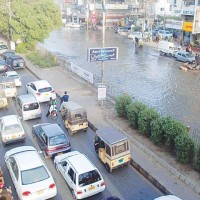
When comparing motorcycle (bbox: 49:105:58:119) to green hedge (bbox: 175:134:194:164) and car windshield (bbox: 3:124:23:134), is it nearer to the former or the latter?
car windshield (bbox: 3:124:23:134)

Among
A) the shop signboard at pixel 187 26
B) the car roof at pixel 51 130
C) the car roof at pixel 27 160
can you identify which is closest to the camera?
the car roof at pixel 27 160

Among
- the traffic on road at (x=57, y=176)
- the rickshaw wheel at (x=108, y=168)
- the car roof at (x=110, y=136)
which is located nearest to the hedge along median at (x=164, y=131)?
the traffic on road at (x=57, y=176)

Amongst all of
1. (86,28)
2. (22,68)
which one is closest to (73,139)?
(22,68)

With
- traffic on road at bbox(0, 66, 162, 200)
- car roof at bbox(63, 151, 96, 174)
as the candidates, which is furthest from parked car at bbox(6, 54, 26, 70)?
car roof at bbox(63, 151, 96, 174)

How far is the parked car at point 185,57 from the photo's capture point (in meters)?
36.0

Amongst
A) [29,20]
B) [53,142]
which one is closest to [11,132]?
[53,142]

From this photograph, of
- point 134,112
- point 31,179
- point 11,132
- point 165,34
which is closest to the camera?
point 31,179

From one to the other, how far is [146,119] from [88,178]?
17.9 feet

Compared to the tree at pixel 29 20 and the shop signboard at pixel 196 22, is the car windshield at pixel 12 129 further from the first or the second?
the shop signboard at pixel 196 22

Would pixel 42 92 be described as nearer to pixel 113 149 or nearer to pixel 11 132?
pixel 11 132

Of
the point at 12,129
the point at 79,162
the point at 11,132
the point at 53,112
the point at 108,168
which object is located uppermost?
the point at 79,162

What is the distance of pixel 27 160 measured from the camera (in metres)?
11.9

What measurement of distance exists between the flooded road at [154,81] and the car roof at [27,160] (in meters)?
7.86

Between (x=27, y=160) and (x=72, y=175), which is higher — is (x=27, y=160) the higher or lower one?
the higher one
